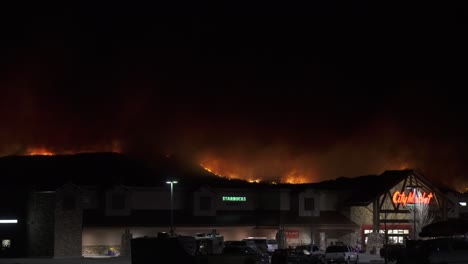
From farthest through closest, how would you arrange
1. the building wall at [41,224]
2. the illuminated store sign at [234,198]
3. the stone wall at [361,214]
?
1. the stone wall at [361,214]
2. the illuminated store sign at [234,198]
3. the building wall at [41,224]

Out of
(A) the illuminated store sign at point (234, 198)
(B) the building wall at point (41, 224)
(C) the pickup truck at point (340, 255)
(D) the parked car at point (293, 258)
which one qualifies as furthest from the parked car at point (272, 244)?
A: (B) the building wall at point (41, 224)

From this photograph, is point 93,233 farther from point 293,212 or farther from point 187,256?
point 187,256

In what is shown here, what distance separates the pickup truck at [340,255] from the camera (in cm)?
5741

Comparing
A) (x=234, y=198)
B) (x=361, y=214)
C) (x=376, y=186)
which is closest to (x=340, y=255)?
(x=234, y=198)

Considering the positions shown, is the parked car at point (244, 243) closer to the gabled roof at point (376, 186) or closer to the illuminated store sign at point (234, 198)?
the illuminated store sign at point (234, 198)

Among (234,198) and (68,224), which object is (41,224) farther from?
(234,198)

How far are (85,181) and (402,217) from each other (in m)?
38.4

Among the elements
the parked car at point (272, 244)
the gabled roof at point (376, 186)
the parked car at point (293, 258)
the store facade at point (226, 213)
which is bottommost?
the parked car at point (293, 258)

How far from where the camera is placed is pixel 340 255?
57500 millimetres

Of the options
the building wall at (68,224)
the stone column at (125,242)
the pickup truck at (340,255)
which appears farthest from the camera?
the stone column at (125,242)

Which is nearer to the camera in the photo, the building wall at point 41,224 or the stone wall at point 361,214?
the building wall at point 41,224

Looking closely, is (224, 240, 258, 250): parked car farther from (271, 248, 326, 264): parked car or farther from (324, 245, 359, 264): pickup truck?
(271, 248, 326, 264): parked car

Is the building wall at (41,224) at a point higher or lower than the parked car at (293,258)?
higher

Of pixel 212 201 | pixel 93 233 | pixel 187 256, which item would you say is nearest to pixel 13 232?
pixel 93 233
